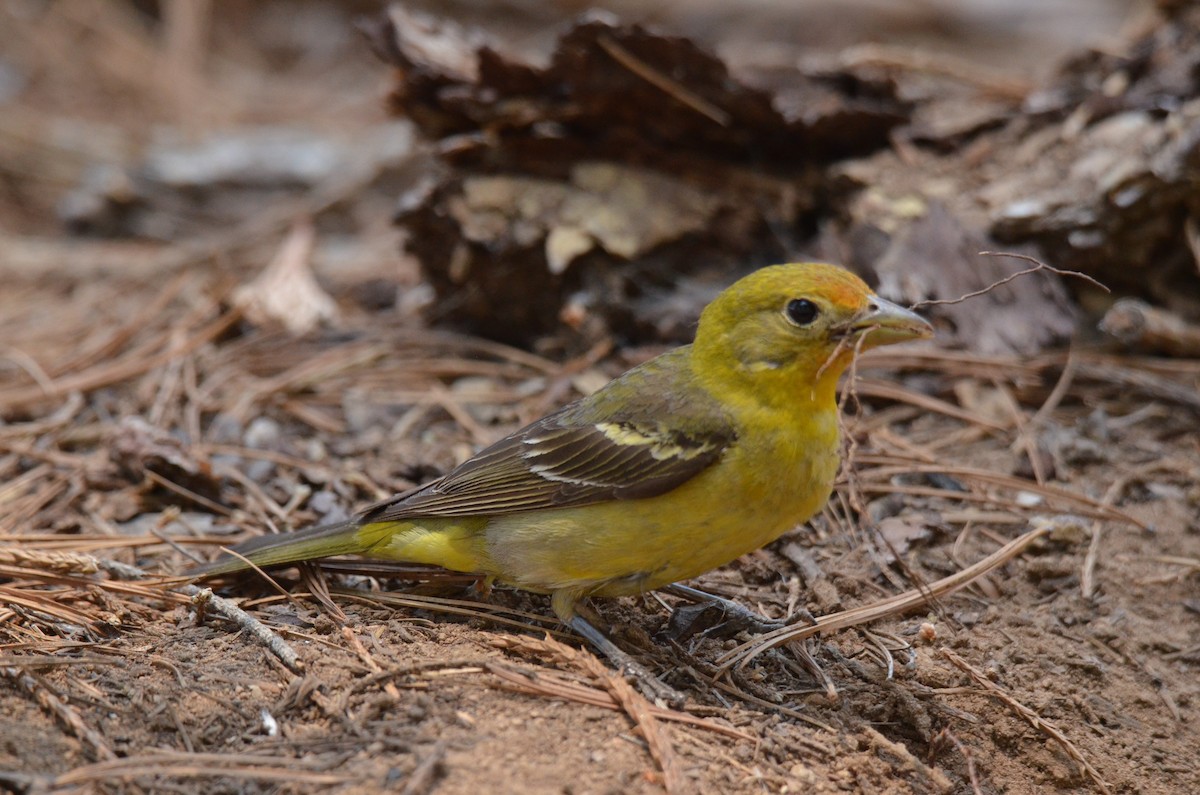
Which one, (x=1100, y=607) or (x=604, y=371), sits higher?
(x=604, y=371)

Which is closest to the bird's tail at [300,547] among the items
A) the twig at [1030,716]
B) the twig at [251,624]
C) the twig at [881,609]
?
the twig at [251,624]

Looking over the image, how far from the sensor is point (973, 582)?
419cm

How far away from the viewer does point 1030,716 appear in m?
3.53

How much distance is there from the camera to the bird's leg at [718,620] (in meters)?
3.88

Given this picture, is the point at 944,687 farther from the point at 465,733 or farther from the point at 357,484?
the point at 357,484

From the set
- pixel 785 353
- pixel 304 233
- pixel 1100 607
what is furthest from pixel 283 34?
pixel 1100 607

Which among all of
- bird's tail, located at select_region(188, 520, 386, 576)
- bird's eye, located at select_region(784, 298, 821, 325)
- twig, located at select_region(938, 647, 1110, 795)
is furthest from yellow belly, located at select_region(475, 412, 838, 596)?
twig, located at select_region(938, 647, 1110, 795)

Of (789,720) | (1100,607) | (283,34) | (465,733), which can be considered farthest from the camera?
Answer: (283,34)

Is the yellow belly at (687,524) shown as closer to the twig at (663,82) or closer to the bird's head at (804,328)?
the bird's head at (804,328)

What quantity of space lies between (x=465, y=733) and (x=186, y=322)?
4.25 meters

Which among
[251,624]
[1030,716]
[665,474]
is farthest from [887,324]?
[251,624]

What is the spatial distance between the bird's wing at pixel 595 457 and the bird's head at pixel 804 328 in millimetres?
237

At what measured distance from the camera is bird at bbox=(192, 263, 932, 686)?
11.7 feet

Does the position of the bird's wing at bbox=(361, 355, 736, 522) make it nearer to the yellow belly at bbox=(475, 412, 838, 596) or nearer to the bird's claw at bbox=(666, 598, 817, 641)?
the yellow belly at bbox=(475, 412, 838, 596)
